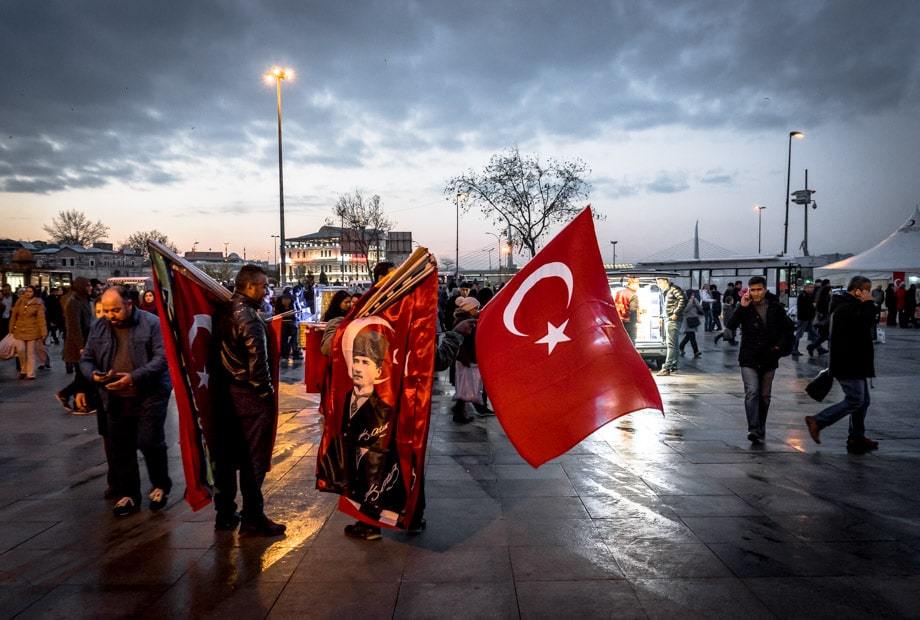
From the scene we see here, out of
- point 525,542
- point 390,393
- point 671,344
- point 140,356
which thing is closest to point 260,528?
point 390,393

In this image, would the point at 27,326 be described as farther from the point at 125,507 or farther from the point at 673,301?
the point at 673,301

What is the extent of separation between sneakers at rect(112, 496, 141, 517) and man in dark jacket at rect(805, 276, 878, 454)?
6.43 metres

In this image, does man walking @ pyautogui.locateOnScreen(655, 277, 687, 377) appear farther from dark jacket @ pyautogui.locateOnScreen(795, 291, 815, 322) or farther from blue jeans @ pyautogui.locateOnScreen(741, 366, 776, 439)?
blue jeans @ pyautogui.locateOnScreen(741, 366, 776, 439)

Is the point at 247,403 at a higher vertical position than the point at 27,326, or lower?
higher

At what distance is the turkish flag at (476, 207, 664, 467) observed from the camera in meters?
4.21

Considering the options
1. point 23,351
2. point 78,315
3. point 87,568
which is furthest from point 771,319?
point 23,351

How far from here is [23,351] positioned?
43.0 feet

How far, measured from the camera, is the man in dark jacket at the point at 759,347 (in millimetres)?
7035

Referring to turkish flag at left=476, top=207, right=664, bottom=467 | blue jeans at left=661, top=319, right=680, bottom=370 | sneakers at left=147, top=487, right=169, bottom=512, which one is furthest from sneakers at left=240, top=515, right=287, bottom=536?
Result: blue jeans at left=661, top=319, right=680, bottom=370

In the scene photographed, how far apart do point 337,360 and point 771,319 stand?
5.03m

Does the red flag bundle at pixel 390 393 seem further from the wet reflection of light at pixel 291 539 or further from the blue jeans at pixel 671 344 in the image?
the blue jeans at pixel 671 344

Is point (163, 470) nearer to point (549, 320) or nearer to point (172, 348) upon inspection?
point (172, 348)

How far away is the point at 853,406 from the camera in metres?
6.64

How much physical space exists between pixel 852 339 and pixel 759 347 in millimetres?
871
